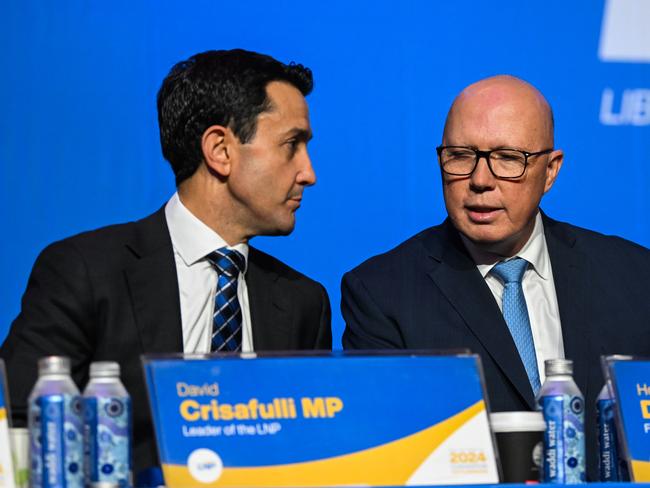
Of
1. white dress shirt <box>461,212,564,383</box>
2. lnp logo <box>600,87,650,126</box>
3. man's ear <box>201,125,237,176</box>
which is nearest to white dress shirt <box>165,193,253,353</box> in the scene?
man's ear <box>201,125,237,176</box>

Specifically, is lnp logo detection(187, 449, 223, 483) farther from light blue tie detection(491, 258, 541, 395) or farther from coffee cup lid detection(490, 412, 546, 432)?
light blue tie detection(491, 258, 541, 395)

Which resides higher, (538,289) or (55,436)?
(538,289)

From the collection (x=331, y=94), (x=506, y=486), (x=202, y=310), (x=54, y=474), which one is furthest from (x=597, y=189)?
(x=54, y=474)

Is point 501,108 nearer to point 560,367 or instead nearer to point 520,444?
point 560,367

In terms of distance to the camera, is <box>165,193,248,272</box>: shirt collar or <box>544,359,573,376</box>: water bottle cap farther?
<box>165,193,248,272</box>: shirt collar

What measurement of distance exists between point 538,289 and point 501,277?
3.4 inches

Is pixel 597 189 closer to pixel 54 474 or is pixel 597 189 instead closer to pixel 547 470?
pixel 547 470

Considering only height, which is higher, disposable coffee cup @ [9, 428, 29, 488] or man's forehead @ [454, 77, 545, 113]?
man's forehead @ [454, 77, 545, 113]

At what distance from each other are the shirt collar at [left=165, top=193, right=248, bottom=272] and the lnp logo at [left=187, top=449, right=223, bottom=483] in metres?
0.91

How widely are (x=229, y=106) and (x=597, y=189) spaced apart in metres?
1.28

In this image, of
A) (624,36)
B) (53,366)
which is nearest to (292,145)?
(53,366)

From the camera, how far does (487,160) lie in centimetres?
276

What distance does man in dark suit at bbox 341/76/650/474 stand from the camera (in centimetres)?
262

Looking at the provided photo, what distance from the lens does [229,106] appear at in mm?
2670
